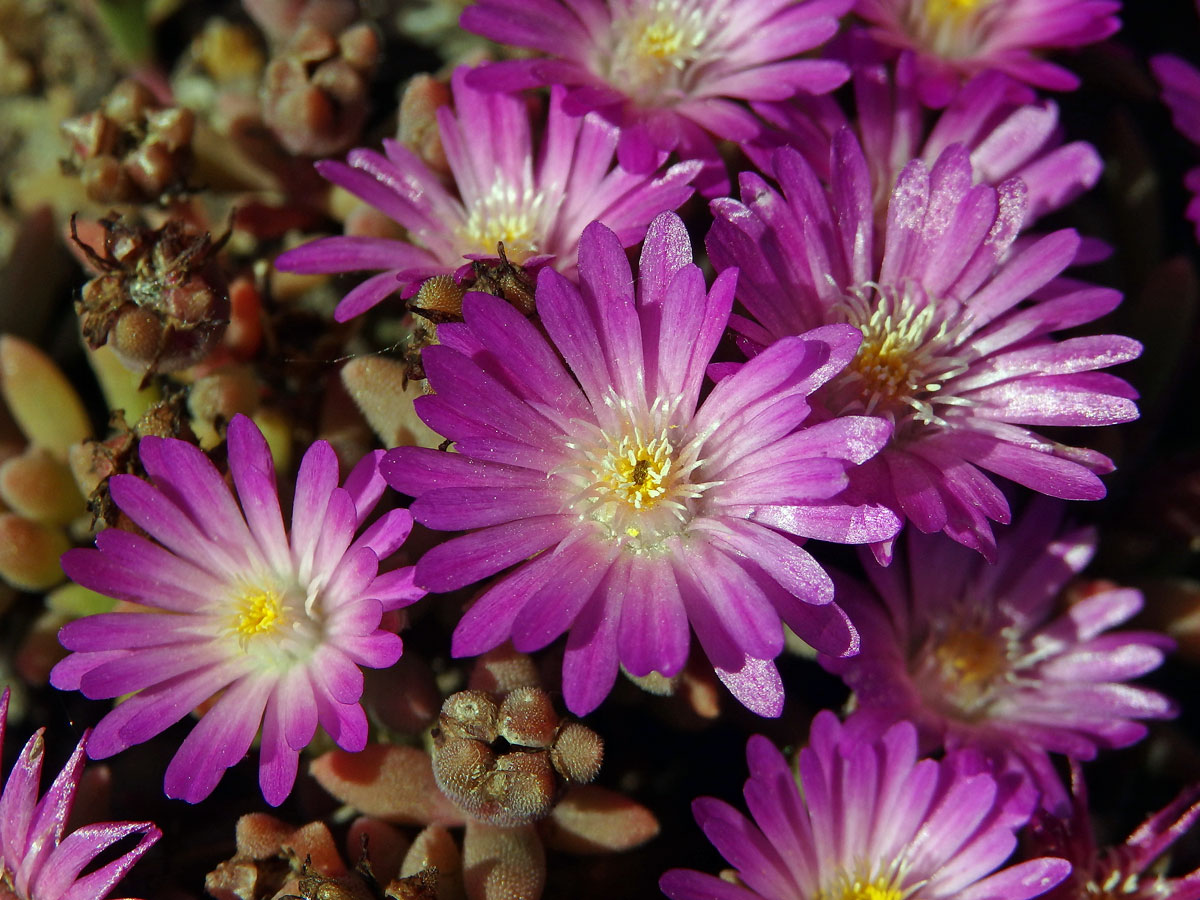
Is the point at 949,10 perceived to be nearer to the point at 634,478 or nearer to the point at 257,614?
the point at 634,478

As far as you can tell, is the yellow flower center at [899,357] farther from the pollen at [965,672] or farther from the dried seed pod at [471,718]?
the dried seed pod at [471,718]

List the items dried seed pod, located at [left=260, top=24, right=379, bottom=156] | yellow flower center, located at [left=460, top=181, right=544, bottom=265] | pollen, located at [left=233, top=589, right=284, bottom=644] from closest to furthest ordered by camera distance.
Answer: pollen, located at [left=233, top=589, right=284, bottom=644] → yellow flower center, located at [left=460, top=181, right=544, bottom=265] → dried seed pod, located at [left=260, top=24, right=379, bottom=156]

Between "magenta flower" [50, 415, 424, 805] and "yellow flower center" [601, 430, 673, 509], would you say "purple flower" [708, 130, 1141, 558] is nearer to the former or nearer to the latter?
"yellow flower center" [601, 430, 673, 509]

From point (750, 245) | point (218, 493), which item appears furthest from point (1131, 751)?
point (218, 493)

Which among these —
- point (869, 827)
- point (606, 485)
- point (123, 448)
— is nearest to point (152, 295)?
point (123, 448)

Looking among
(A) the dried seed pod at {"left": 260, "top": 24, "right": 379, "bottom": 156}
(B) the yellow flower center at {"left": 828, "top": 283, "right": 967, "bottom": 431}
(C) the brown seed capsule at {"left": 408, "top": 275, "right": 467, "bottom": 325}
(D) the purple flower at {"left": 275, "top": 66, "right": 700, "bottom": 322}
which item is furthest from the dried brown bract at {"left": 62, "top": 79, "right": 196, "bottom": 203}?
(B) the yellow flower center at {"left": 828, "top": 283, "right": 967, "bottom": 431}

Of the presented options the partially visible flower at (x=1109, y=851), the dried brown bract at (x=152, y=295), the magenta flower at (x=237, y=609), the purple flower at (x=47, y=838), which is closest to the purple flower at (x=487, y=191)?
the dried brown bract at (x=152, y=295)
